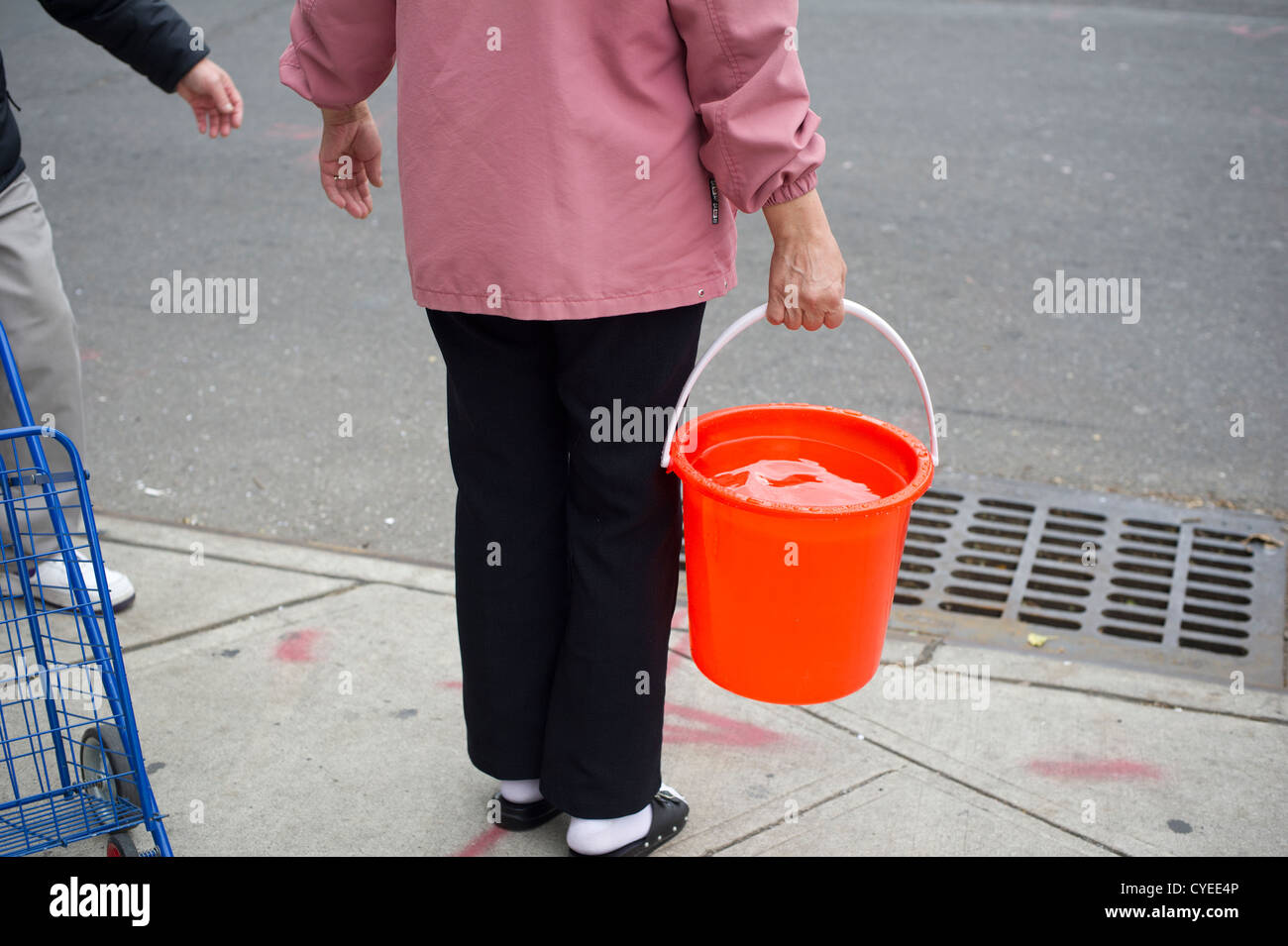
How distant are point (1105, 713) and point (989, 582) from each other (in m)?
0.60

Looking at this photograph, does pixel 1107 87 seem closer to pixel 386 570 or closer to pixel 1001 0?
pixel 1001 0

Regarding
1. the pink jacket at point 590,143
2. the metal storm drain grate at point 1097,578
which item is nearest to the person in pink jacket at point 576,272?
the pink jacket at point 590,143

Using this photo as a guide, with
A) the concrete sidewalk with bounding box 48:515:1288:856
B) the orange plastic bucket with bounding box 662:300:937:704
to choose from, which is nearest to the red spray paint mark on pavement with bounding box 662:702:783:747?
the concrete sidewalk with bounding box 48:515:1288:856

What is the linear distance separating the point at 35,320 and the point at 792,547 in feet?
5.95

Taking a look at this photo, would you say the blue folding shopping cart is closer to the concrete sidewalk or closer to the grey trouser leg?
the concrete sidewalk

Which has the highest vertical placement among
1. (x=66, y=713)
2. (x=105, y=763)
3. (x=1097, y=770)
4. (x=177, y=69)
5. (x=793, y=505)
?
(x=177, y=69)

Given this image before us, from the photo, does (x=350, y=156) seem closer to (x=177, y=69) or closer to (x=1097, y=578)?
(x=177, y=69)

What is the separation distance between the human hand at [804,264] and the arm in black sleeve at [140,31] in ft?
5.40

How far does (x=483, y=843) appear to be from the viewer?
233 cm

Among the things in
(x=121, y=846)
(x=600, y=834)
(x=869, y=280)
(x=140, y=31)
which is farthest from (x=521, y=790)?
(x=869, y=280)

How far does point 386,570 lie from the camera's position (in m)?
3.21

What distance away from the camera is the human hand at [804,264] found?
1814 millimetres

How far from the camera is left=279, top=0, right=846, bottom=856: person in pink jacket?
5.66 feet

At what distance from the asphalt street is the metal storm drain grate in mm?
164
